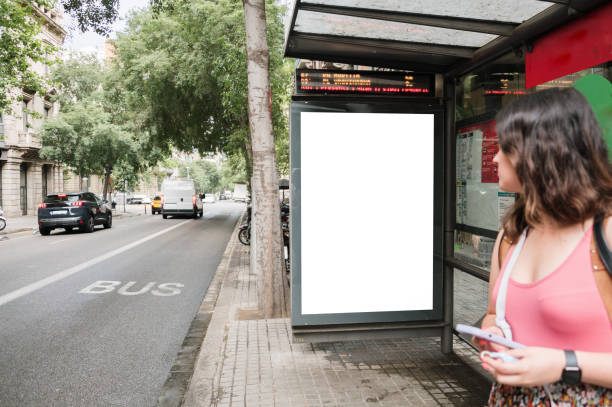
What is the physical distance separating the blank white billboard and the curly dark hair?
2819mm

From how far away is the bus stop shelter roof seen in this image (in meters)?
3.18

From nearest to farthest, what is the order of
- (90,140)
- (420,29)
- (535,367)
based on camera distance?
(535,367) < (420,29) < (90,140)

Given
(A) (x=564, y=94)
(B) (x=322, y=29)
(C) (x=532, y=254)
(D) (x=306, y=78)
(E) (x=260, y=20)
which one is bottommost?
(C) (x=532, y=254)

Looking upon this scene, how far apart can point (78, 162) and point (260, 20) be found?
26.2 meters

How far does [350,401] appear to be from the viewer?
3449 millimetres

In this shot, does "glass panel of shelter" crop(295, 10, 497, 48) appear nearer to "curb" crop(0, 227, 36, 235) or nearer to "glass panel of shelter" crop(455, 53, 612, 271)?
"glass panel of shelter" crop(455, 53, 612, 271)

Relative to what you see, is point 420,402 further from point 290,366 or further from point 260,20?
point 260,20

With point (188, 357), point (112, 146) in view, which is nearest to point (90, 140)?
point (112, 146)

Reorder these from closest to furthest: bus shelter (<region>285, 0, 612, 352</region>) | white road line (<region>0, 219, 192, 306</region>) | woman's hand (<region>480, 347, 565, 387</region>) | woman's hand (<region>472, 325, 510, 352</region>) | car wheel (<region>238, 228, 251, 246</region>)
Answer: woman's hand (<region>480, 347, 565, 387</region>) → woman's hand (<region>472, 325, 510, 352</region>) → bus shelter (<region>285, 0, 612, 352</region>) → white road line (<region>0, 219, 192, 306</region>) → car wheel (<region>238, 228, 251, 246</region>)

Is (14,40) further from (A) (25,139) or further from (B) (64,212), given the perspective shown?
(A) (25,139)

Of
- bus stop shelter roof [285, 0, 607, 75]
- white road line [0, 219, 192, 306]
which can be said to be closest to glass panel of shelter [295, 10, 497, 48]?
bus stop shelter roof [285, 0, 607, 75]

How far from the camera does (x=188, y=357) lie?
15.7ft

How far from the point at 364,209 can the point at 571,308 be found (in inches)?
118

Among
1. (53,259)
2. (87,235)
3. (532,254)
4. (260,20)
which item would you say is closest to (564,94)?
(532,254)
